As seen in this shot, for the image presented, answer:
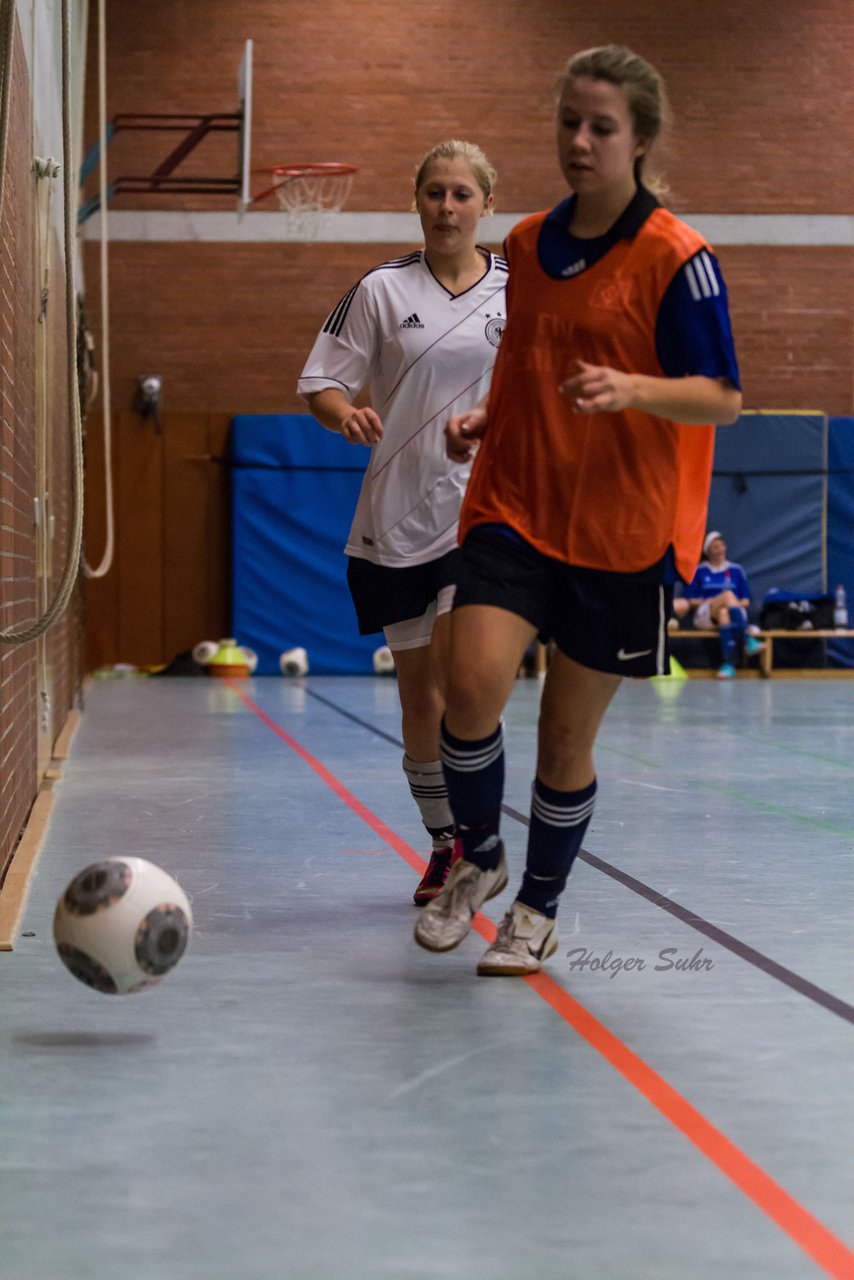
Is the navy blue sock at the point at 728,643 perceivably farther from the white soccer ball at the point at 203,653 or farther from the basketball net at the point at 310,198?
the basketball net at the point at 310,198

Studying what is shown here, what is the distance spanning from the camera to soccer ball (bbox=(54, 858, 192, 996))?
3.10 metres

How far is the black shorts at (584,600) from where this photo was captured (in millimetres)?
Result: 3336

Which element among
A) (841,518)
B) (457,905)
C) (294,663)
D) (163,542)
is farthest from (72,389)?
(841,518)

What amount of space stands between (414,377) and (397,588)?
0.56 m

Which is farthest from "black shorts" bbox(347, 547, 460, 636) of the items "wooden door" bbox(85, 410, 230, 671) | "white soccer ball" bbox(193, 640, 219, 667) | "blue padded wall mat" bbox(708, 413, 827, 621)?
"blue padded wall mat" bbox(708, 413, 827, 621)

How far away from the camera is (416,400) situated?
4.36 m

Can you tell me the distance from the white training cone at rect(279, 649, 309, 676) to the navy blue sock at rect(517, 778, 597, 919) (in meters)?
12.3

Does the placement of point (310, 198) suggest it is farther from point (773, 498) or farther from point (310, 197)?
point (773, 498)

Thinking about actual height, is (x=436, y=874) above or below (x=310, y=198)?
below

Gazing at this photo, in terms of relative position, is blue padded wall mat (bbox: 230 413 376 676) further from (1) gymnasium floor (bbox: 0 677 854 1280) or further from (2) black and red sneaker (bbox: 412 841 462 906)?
(2) black and red sneaker (bbox: 412 841 462 906)

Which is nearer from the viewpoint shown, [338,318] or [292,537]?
[338,318]

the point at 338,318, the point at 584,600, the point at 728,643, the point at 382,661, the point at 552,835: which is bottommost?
the point at 382,661

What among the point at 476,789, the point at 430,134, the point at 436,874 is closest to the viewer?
the point at 476,789

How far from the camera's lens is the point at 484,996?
135 inches
